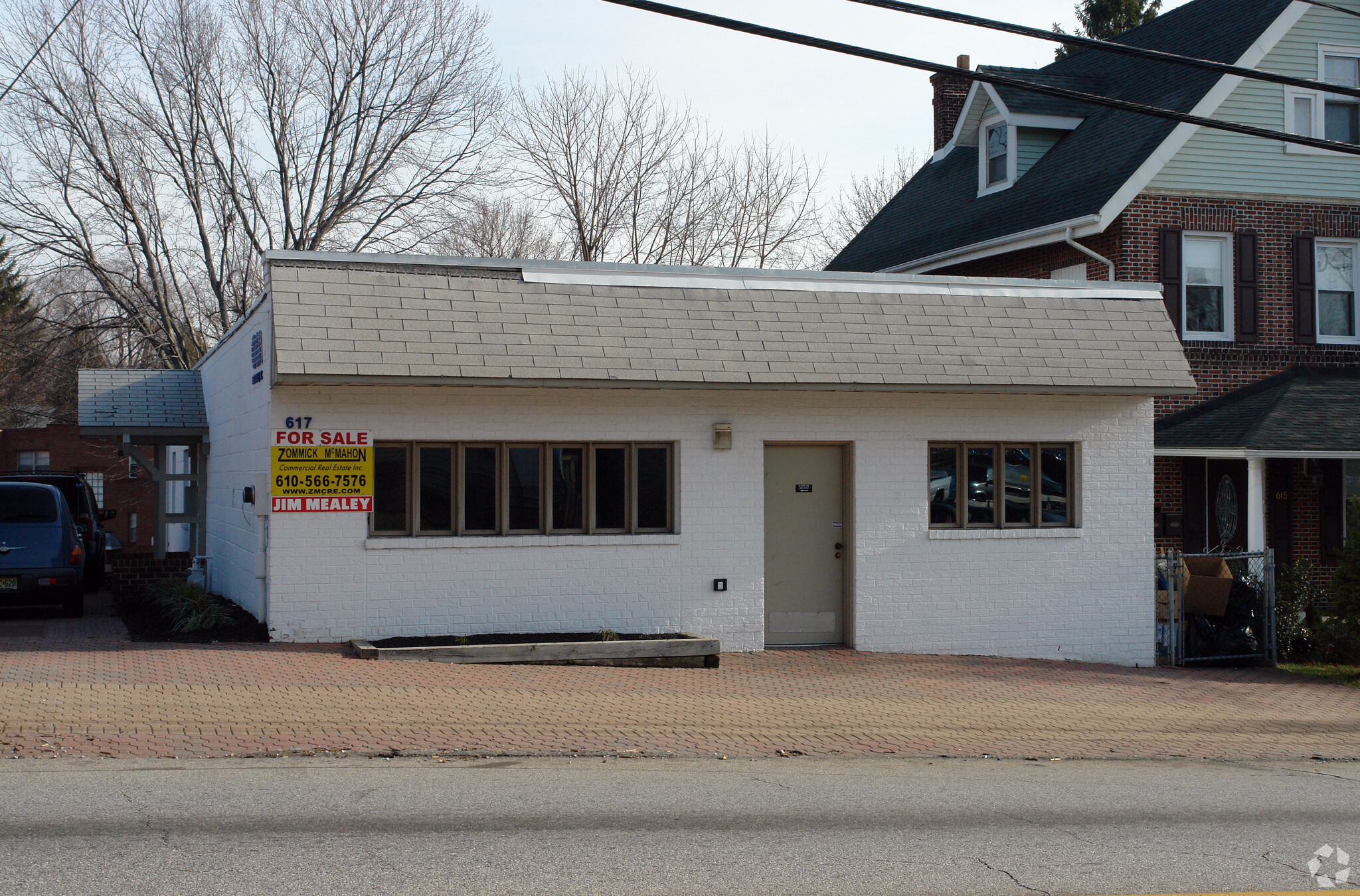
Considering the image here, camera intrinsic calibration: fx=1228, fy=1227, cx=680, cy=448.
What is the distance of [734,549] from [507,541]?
2.50 m

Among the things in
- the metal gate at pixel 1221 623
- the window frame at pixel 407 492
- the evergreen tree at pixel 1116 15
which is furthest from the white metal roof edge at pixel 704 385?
the evergreen tree at pixel 1116 15

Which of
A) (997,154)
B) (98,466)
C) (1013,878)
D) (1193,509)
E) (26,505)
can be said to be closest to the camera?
(1013,878)

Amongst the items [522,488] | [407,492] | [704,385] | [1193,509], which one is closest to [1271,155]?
[1193,509]

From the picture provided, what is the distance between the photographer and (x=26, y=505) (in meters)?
15.0

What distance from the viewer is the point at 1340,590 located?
14.7 meters

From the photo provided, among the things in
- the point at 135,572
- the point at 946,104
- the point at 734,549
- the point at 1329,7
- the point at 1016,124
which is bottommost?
the point at 135,572

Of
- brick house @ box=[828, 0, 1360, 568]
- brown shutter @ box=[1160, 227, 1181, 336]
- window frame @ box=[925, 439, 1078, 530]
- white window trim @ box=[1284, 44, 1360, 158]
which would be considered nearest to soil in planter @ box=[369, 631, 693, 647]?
window frame @ box=[925, 439, 1078, 530]

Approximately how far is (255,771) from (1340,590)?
499 inches

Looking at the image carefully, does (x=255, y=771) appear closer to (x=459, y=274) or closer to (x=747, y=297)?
(x=459, y=274)

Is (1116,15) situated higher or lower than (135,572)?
Result: higher

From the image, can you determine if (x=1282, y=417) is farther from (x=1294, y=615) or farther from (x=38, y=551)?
(x=38, y=551)

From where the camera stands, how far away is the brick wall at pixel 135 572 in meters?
16.2

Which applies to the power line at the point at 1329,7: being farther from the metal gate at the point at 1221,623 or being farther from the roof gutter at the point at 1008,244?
the metal gate at the point at 1221,623

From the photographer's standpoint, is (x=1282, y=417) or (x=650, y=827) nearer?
(x=650, y=827)
